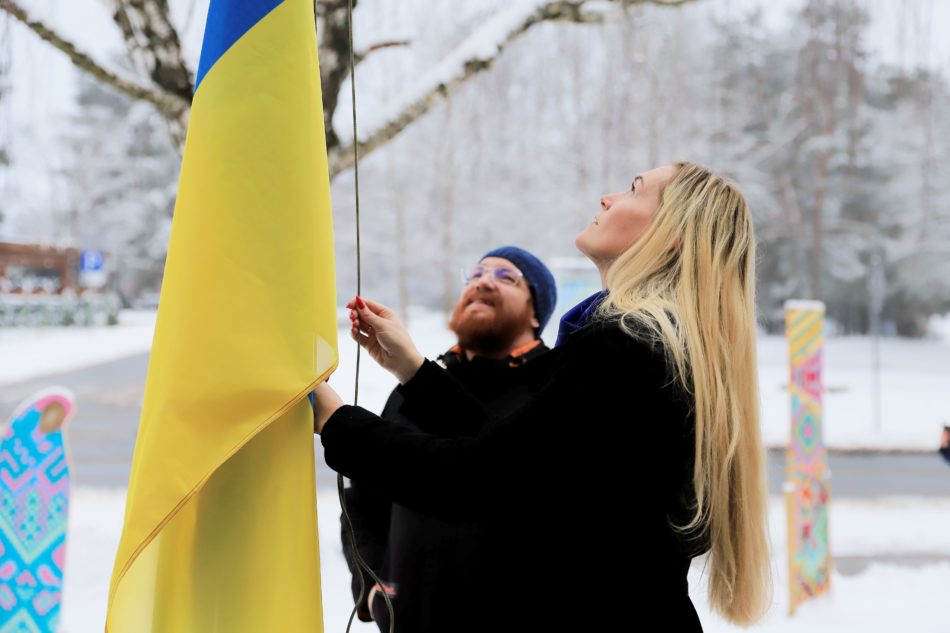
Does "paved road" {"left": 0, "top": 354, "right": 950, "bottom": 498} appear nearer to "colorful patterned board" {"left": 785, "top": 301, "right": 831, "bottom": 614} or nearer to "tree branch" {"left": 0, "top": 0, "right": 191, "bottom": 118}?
Answer: "colorful patterned board" {"left": 785, "top": 301, "right": 831, "bottom": 614}

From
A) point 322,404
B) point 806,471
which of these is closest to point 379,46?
point 322,404

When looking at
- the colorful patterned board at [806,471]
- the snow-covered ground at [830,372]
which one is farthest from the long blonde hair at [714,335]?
the snow-covered ground at [830,372]

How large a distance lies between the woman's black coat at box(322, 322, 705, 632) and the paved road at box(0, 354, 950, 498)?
5.03m

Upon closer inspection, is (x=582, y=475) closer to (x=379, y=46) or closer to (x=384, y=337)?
(x=384, y=337)

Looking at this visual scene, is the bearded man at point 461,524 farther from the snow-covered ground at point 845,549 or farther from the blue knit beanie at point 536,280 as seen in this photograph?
the snow-covered ground at point 845,549

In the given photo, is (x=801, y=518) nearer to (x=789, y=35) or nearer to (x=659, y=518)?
(x=659, y=518)

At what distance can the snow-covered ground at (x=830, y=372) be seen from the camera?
39.6 feet

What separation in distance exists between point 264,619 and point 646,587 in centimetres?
59

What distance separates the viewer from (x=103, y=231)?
36969 millimetres

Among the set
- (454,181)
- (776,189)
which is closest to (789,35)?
(776,189)

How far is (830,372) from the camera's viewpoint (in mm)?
20578

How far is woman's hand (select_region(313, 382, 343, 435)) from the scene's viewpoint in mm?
1296

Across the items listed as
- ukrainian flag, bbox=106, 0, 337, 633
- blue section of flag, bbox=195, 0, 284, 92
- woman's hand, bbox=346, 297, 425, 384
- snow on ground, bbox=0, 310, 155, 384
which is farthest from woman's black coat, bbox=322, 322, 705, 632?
snow on ground, bbox=0, 310, 155, 384

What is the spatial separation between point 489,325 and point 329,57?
169 cm
